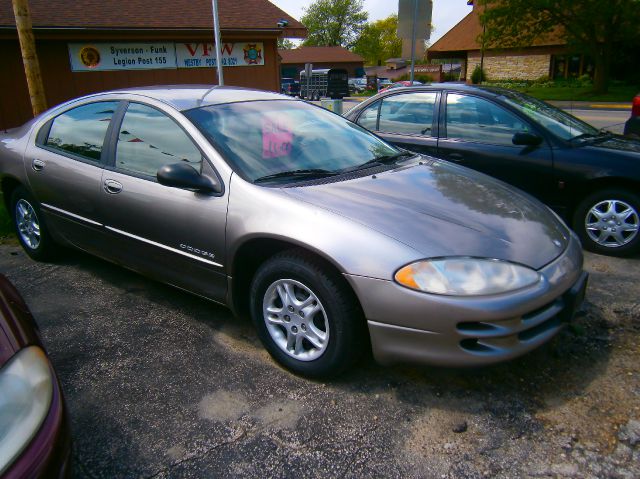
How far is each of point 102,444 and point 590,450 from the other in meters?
2.12

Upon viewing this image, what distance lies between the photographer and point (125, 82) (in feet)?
42.6

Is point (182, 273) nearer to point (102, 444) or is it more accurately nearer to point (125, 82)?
point (102, 444)

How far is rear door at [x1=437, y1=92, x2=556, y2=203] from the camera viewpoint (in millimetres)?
4695

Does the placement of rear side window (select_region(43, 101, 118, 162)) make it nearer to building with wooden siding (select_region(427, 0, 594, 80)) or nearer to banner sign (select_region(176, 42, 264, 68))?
banner sign (select_region(176, 42, 264, 68))

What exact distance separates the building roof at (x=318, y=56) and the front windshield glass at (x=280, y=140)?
215ft

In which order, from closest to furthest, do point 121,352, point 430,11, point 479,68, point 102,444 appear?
point 102,444
point 121,352
point 430,11
point 479,68

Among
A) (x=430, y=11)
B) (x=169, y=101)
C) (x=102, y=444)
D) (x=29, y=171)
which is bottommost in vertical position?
(x=102, y=444)

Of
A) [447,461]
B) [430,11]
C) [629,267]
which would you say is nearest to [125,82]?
[430,11]

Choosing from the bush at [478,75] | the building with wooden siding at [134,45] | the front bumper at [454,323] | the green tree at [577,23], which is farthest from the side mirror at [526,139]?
the bush at [478,75]

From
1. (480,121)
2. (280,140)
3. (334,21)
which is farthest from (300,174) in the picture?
(334,21)

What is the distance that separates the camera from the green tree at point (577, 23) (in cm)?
2467

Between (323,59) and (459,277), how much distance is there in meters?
69.5

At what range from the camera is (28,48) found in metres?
6.73

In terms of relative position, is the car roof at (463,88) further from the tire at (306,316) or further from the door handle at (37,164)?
the door handle at (37,164)
